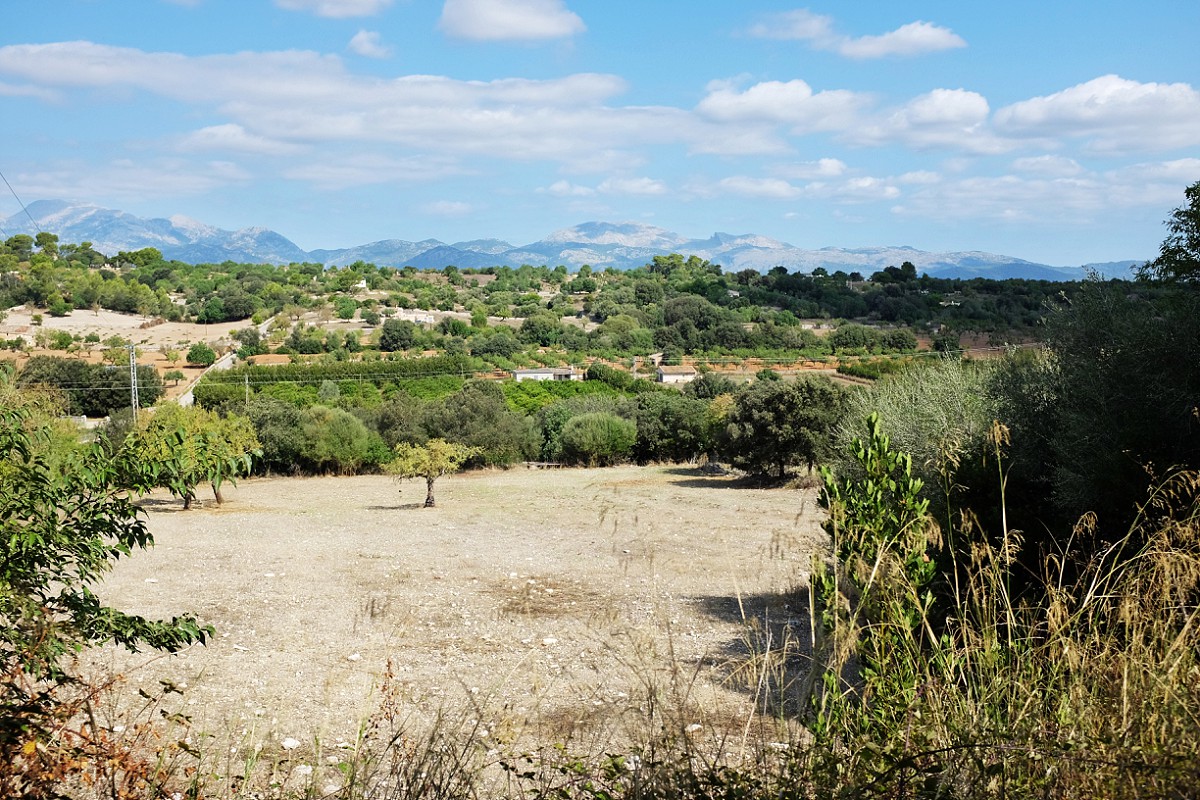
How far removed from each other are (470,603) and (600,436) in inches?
1135

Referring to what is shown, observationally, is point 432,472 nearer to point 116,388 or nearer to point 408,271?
point 116,388

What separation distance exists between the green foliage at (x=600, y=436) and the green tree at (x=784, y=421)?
10350 mm

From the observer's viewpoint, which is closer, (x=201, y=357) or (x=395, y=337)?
(x=201, y=357)

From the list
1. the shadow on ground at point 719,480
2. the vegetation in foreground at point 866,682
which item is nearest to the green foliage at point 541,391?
the shadow on ground at point 719,480

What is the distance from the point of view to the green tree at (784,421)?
1280 inches

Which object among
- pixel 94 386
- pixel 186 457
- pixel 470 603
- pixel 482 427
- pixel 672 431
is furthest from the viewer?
pixel 94 386

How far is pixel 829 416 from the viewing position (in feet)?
106

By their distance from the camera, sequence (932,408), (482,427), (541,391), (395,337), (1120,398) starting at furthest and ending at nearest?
(395,337), (541,391), (482,427), (932,408), (1120,398)

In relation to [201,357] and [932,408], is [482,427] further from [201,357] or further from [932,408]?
[201,357]

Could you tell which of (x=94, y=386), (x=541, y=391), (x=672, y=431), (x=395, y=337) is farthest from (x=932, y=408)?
(x=395, y=337)

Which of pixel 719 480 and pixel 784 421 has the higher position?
pixel 784 421

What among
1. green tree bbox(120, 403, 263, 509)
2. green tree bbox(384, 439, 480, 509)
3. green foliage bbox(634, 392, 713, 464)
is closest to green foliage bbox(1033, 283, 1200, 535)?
green tree bbox(120, 403, 263, 509)

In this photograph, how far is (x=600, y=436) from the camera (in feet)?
143

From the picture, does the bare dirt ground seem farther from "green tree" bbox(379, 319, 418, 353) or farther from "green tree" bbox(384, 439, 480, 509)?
"green tree" bbox(379, 319, 418, 353)
